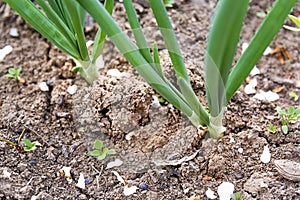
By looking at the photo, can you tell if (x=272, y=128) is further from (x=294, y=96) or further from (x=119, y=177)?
(x=119, y=177)

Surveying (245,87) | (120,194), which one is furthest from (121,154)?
(245,87)

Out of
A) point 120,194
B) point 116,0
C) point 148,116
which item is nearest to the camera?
point 120,194

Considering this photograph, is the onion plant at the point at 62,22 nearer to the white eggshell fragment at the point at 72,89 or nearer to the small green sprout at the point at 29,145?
the white eggshell fragment at the point at 72,89

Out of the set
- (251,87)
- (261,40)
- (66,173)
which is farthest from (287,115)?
(66,173)

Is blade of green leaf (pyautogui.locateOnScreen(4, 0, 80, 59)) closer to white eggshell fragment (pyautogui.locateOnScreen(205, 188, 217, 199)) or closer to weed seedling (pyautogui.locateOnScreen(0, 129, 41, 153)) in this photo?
weed seedling (pyautogui.locateOnScreen(0, 129, 41, 153))

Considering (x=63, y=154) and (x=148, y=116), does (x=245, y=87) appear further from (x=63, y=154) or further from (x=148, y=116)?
(x=63, y=154)

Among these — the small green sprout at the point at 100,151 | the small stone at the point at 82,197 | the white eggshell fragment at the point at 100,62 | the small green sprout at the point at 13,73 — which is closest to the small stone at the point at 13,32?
the small green sprout at the point at 13,73

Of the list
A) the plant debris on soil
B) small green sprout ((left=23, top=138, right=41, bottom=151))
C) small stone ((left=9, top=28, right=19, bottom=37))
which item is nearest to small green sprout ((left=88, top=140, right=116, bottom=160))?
the plant debris on soil
